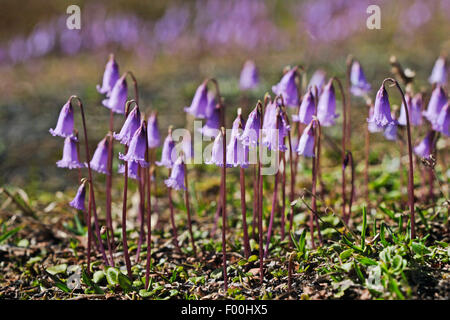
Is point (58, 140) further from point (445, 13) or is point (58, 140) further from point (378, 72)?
point (445, 13)

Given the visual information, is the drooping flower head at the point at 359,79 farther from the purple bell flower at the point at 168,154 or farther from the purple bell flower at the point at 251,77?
the purple bell flower at the point at 168,154

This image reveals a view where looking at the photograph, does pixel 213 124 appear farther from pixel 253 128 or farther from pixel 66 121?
pixel 66 121

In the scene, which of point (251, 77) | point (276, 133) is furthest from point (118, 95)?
point (251, 77)

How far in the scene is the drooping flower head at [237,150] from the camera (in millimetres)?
→ 2803

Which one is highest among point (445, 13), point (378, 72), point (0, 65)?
point (445, 13)

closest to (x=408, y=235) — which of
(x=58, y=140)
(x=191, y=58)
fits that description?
(x=58, y=140)

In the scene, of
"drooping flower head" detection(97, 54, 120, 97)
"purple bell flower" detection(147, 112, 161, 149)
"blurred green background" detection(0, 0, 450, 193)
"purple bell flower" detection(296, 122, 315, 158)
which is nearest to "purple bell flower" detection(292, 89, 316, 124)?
"purple bell flower" detection(296, 122, 315, 158)

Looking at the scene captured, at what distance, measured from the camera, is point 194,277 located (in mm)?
3162

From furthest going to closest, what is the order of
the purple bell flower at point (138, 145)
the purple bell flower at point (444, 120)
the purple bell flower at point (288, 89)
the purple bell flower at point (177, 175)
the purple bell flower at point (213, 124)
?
the purple bell flower at point (213, 124)
the purple bell flower at point (288, 89)
the purple bell flower at point (444, 120)
the purple bell flower at point (177, 175)
the purple bell flower at point (138, 145)

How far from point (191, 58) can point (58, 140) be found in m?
6.01

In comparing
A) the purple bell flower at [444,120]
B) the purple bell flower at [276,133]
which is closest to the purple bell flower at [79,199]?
the purple bell flower at [276,133]

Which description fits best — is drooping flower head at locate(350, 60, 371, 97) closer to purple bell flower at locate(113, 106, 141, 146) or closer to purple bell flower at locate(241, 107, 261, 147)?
purple bell flower at locate(241, 107, 261, 147)

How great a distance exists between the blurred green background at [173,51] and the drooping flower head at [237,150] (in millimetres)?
3420

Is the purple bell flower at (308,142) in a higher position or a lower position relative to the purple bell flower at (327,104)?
lower
